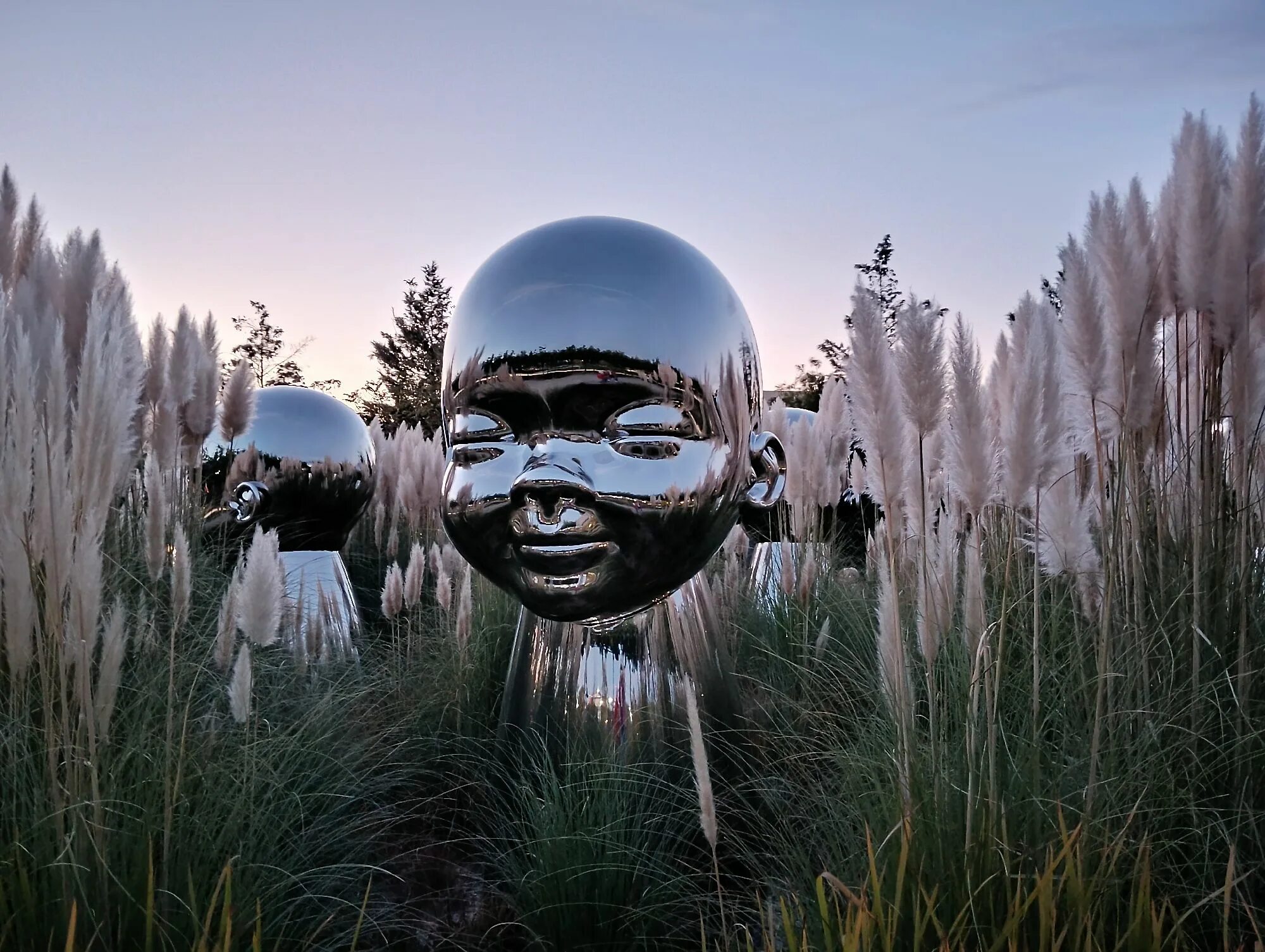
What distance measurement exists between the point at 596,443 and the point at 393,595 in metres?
2.17

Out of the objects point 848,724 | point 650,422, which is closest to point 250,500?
point 650,422

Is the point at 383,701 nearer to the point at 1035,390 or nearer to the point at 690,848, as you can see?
the point at 690,848

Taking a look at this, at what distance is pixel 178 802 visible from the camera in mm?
2012

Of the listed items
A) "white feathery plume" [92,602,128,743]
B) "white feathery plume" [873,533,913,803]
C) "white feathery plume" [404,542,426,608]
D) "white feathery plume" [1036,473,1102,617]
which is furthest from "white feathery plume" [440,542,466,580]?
"white feathery plume" [1036,473,1102,617]

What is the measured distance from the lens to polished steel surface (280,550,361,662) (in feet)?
13.4

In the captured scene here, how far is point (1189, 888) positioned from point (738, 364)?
1708mm

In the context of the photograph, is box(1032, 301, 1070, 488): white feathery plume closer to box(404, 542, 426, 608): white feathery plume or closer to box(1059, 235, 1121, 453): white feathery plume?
box(1059, 235, 1121, 453): white feathery plume

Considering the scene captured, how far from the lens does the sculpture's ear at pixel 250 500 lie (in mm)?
4480

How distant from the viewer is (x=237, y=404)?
415cm

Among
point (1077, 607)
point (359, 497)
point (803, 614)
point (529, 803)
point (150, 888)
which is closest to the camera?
point (150, 888)

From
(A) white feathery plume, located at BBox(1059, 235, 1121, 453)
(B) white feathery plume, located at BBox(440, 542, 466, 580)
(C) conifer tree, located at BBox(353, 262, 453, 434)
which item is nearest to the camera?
(A) white feathery plume, located at BBox(1059, 235, 1121, 453)

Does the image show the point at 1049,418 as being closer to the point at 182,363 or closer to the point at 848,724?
the point at 848,724

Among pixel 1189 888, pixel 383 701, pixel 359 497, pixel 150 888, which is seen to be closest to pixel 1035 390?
pixel 1189 888

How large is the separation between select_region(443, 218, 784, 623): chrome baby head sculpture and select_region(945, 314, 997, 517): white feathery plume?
701 millimetres
